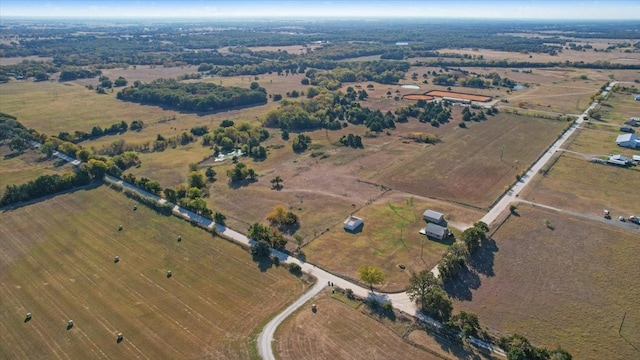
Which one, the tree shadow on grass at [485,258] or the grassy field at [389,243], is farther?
the grassy field at [389,243]

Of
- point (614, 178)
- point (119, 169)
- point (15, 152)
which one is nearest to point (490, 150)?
point (614, 178)

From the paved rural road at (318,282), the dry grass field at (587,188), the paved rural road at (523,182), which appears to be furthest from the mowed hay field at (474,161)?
the dry grass field at (587,188)

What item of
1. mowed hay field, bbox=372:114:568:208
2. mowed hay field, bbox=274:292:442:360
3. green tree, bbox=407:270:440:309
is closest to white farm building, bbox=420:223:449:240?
mowed hay field, bbox=372:114:568:208

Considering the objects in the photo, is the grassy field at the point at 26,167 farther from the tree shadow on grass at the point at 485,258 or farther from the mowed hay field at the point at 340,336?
the tree shadow on grass at the point at 485,258

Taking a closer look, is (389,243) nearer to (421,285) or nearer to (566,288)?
(421,285)

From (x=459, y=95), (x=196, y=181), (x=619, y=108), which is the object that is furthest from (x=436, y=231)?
(x=619, y=108)

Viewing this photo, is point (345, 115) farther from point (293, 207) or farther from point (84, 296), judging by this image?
point (84, 296)
